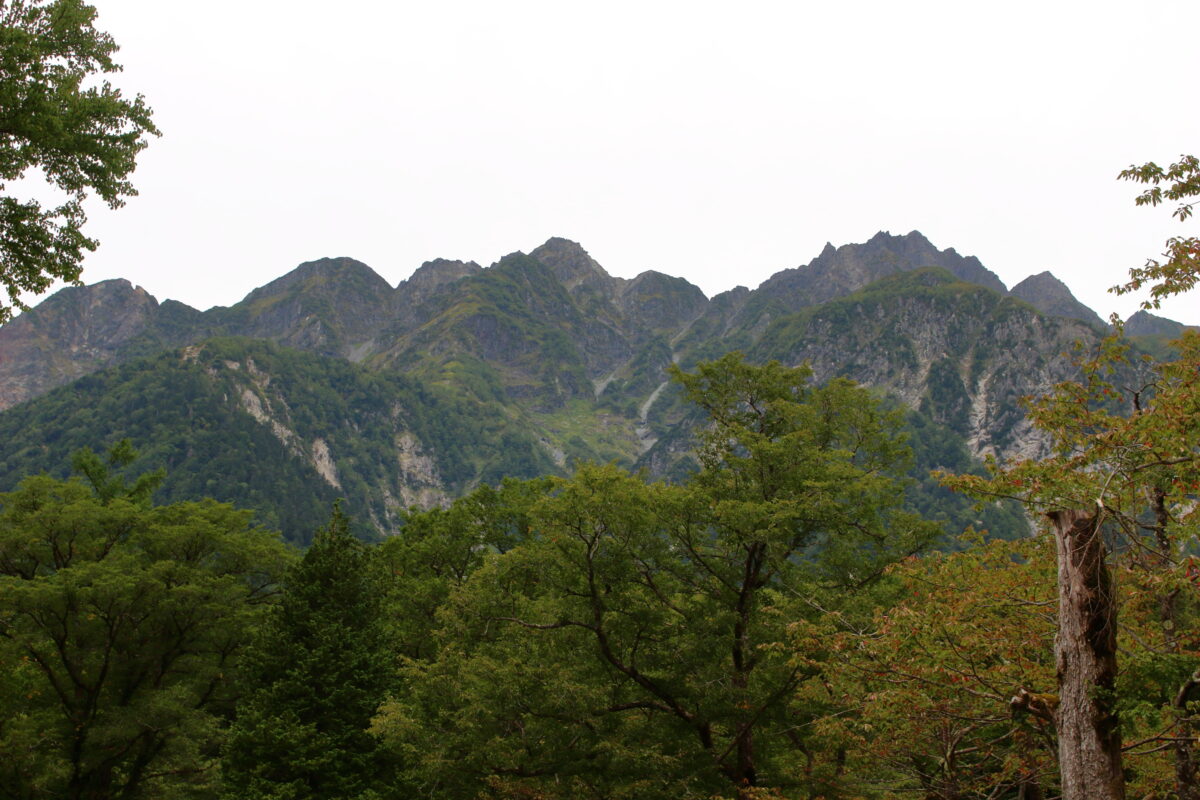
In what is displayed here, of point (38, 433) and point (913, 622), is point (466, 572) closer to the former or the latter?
point (913, 622)

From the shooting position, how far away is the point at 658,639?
18.5 m

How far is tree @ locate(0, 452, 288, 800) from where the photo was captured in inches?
931

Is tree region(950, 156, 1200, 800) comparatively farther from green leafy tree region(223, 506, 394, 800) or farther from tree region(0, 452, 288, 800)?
tree region(0, 452, 288, 800)

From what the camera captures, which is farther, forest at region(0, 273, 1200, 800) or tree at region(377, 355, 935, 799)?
tree at region(377, 355, 935, 799)

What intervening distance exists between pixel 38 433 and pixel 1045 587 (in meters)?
218

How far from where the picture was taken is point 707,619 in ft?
60.3

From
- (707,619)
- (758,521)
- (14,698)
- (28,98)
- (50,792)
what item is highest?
(28,98)

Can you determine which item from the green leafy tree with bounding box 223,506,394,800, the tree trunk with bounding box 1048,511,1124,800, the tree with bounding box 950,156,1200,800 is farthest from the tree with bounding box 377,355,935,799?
the tree trunk with bounding box 1048,511,1124,800

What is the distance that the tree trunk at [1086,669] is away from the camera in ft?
23.7

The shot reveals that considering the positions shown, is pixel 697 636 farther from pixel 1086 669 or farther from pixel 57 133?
pixel 57 133

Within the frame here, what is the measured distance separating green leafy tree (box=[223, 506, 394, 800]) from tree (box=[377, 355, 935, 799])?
258 cm

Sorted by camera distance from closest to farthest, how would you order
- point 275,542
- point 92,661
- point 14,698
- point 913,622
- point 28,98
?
point 913,622, point 28,98, point 14,698, point 92,661, point 275,542


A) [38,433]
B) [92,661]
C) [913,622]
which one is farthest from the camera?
[38,433]

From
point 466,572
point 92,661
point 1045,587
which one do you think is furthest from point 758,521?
point 92,661
